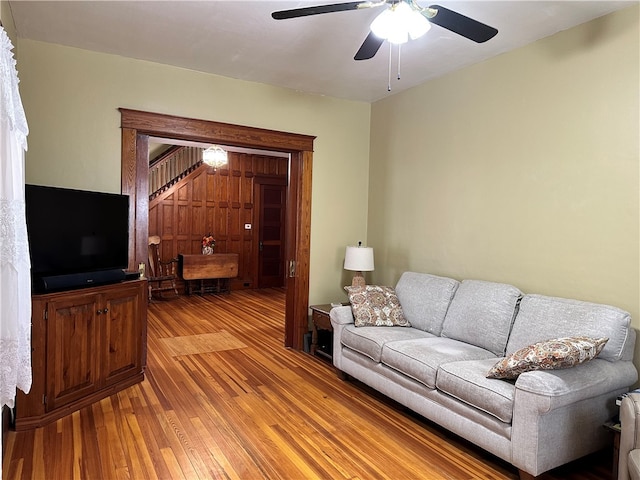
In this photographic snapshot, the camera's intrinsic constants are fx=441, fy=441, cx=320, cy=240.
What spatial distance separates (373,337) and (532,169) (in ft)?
5.76

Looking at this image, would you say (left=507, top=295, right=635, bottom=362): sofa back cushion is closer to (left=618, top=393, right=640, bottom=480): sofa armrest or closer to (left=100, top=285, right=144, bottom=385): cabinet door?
(left=618, top=393, right=640, bottom=480): sofa armrest

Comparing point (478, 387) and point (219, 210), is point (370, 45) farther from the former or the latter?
point (219, 210)

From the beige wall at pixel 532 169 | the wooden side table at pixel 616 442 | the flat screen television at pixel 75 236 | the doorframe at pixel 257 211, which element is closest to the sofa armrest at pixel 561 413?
the wooden side table at pixel 616 442

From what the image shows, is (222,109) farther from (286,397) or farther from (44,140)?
(286,397)

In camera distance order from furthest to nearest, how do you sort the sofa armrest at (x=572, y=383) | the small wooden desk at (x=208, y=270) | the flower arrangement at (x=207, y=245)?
the flower arrangement at (x=207, y=245), the small wooden desk at (x=208, y=270), the sofa armrest at (x=572, y=383)

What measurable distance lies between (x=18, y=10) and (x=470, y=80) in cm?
341

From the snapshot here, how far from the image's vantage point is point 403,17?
7.06 ft

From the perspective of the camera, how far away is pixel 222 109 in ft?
13.8

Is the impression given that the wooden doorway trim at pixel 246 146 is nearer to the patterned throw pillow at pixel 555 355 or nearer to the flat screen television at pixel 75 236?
the flat screen television at pixel 75 236

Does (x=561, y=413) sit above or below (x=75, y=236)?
below

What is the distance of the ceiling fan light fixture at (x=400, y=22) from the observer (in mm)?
2131

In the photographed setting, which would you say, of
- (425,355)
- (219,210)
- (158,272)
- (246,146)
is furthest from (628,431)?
(219,210)

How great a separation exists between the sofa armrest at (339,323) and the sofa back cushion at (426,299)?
1.64ft

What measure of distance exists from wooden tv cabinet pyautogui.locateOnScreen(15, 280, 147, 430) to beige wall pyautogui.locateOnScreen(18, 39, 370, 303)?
1.02 meters
